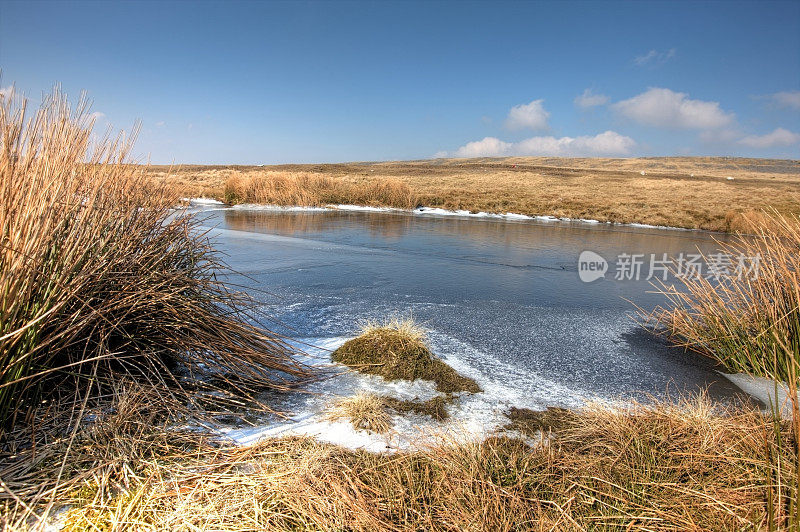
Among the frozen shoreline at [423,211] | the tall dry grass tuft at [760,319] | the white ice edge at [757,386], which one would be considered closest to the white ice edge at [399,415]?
the white ice edge at [757,386]

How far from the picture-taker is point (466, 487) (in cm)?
232

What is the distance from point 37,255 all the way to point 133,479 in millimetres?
1245

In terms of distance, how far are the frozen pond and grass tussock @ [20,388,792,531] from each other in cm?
82

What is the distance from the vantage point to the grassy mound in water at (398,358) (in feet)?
13.1

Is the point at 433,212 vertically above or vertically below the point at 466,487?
above

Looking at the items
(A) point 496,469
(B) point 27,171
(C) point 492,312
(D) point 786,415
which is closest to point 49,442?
(B) point 27,171

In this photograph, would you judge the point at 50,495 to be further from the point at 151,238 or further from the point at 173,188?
the point at 173,188

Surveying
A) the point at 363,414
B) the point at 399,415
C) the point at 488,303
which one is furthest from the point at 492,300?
the point at 363,414

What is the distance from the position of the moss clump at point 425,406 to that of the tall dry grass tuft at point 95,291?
939mm

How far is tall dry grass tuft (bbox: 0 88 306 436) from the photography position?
2217 millimetres

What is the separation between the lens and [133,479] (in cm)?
219

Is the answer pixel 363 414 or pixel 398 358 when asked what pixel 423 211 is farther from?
pixel 363 414

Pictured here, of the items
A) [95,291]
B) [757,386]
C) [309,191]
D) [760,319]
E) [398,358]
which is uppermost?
[309,191]

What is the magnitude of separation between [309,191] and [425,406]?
20251mm
